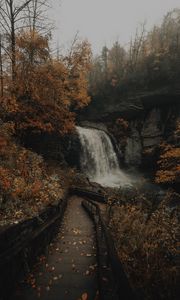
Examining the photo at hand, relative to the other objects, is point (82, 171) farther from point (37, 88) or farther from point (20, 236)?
point (20, 236)

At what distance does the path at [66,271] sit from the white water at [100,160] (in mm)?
15442

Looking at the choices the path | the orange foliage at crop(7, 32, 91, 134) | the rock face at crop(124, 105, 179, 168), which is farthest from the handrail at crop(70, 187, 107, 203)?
the rock face at crop(124, 105, 179, 168)

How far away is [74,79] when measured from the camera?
23078 millimetres

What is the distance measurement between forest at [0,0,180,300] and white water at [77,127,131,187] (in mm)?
136

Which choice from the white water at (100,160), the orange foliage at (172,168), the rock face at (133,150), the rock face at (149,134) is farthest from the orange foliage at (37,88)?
the rock face at (149,134)

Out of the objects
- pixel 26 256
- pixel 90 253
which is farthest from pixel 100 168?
pixel 26 256

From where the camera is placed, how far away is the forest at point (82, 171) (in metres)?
5.25

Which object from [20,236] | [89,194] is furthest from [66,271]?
[89,194]

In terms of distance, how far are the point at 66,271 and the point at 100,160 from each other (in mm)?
20419

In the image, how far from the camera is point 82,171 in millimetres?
24578

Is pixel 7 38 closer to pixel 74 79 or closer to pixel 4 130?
pixel 4 130

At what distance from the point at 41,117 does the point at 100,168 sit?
476 inches

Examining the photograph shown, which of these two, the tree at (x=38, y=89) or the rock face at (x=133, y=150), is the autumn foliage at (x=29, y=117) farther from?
the rock face at (x=133, y=150)

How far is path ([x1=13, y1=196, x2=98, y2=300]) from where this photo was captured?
511 cm
